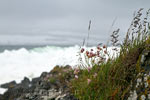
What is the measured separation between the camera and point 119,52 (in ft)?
16.3

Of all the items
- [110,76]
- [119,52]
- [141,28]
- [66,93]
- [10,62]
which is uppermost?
[10,62]

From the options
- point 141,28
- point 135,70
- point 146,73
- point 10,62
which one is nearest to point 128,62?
point 135,70

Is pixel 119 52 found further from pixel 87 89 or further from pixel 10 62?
pixel 10 62

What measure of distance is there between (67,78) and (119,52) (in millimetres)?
3317

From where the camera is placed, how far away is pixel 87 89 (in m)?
4.76

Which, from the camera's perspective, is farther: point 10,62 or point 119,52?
point 10,62

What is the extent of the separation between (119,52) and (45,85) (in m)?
3.77

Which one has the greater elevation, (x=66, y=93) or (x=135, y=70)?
(x=135, y=70)

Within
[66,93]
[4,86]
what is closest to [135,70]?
[66,93]

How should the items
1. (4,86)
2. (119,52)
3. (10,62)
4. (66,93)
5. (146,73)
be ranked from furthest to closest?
(10,62), (4,86), (66,93), (119,52), (146,73)

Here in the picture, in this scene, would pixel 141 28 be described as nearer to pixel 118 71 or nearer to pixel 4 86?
pixel 118 71

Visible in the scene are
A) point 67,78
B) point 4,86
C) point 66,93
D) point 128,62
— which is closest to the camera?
point 128,62

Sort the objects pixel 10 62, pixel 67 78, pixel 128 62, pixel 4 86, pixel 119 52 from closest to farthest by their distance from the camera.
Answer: pixel 128 62, pixel 119 52, pixel 67 78, pixel 4 86, pixel 10 62

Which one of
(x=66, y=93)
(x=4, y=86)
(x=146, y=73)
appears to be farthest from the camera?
(x=4, y=86)
